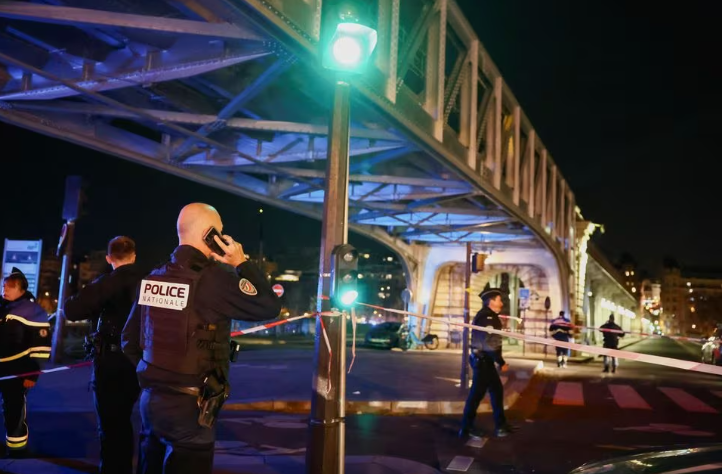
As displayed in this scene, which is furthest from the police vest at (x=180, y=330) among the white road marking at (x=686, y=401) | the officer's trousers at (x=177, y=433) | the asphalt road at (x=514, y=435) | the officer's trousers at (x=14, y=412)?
the white road marking at (x=686, y=401)

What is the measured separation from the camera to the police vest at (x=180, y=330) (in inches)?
128

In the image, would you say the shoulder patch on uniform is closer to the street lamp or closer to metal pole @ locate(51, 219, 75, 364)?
the street lamp

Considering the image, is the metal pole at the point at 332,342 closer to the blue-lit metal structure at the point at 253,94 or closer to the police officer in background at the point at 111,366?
the police officer in background at the point at 111,366

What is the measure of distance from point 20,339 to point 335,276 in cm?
307

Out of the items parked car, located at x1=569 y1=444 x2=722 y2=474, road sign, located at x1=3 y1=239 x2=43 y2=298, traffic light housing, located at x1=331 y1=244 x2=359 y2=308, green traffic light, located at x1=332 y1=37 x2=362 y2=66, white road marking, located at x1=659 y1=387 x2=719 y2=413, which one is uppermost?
green traffic light, located at x1=332 y1=37 x2=362 y2=66

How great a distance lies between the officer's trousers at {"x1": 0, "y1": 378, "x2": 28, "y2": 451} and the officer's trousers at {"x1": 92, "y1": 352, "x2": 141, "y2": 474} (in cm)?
167

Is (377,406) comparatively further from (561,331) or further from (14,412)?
(561,331)

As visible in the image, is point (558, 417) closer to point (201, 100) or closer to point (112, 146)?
point (201, 100)

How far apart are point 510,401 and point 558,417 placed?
4.99 feet

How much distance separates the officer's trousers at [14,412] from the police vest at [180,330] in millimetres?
3033

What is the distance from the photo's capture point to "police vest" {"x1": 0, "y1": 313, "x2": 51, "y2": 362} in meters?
5.59

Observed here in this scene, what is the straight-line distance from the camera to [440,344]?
28594mm

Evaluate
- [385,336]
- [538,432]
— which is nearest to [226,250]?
[538,432]

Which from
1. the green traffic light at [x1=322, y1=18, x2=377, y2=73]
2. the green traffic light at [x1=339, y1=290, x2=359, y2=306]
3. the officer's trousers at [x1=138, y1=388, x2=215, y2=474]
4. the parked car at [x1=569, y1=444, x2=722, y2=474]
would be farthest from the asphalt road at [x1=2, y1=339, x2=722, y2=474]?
the green traffic light at [x1=322, y1=18, x2=377, y2=73]
